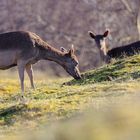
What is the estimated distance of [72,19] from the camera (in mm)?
85375

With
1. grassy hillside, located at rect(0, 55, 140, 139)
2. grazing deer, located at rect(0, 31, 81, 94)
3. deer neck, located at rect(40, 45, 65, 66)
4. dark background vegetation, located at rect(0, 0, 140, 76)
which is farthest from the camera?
dark background vegetation, located at rect(0, 0, 140, 76)

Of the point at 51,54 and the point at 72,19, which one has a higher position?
the point at 72,19

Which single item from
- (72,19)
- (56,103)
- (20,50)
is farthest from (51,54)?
(72,19)

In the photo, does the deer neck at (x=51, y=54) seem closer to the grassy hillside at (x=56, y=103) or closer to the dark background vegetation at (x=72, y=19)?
the grassy hillside at (x=56, y=103)

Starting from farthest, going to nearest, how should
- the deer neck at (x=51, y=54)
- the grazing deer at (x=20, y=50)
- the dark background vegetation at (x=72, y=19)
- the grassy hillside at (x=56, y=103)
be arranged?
the dark background vegetation at (x=72, y=19), the deer neck at (x=51, y=54), the grazing deer at (x=20, y=50), the grassy hillside at (x=56, y=103)

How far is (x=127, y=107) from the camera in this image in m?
7.16

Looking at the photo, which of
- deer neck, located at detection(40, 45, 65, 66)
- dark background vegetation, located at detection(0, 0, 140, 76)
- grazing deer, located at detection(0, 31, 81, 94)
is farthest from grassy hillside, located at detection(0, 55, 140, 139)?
dark background vegetation, located at detection(0, 0, 140, 76)

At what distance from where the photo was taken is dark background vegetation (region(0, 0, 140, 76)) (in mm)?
78562

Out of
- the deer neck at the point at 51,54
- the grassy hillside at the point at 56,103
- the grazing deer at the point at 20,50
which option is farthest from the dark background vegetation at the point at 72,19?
the grassy hillside at the point at 56,103

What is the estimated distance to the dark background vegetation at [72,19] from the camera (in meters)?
78.6

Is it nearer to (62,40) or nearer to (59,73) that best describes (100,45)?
(59,73)

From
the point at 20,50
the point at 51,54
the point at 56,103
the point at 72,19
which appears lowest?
the point at 56,103

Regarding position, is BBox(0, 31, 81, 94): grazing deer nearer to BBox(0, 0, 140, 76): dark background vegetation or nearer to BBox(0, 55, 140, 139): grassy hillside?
BBox(0, 55, 140, 139): grassy hillside

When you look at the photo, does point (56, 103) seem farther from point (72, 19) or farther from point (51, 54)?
point (72, 19)
